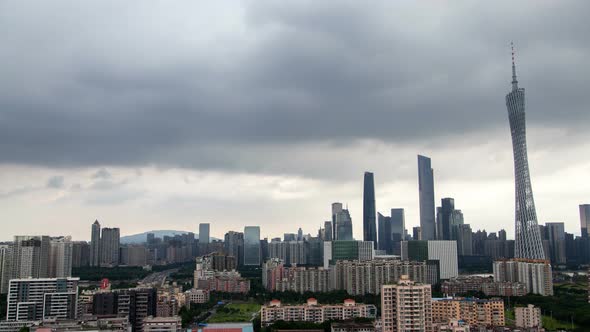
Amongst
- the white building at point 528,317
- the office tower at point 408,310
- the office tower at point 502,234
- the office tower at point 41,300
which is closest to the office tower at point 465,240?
the office tower at point 502,234

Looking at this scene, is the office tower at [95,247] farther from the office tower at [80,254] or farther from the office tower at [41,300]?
the office tower at [41,300]

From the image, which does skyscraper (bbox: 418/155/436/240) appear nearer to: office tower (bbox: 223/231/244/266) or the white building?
office tower (bbox: 223/231/244/266)

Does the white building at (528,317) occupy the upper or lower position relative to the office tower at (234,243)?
lower

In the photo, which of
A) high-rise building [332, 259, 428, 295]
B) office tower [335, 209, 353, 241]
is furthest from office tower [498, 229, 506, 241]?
high-rise building [332, 259, 428, 295]

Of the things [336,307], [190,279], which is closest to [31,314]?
[336,307]

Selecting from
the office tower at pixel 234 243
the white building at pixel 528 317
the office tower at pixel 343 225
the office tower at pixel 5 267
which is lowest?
the white building at pixel 528 317

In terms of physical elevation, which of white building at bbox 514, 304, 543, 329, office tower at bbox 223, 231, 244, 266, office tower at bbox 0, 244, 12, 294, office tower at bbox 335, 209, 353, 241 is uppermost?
office tower at bbox 335, 209, 353, 241

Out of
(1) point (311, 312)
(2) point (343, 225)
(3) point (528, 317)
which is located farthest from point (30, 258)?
(2) point (343, 225)
